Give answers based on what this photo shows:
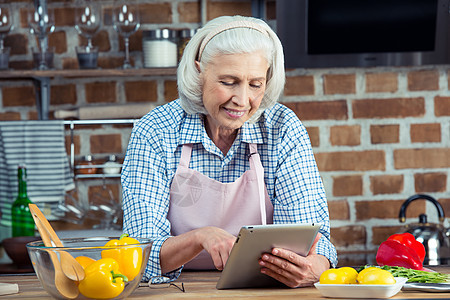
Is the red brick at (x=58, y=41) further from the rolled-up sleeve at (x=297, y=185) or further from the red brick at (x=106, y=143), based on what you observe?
the rolled-up sleeve at (x=297, y=185)

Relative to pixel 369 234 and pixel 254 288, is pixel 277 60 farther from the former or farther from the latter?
pixel 369 234

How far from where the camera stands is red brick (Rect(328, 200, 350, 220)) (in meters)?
2.60

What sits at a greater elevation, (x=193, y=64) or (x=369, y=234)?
(x=193, y=64)

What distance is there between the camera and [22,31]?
260 cm

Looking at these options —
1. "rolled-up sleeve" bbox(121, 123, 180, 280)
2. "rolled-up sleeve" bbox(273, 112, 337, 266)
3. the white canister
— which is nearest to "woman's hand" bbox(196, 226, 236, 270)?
"rolled-up sleeve" bbox(121, 123, 180, 280)

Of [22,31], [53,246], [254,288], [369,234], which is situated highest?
[22,31]

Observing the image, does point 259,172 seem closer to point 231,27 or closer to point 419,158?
point 231,27

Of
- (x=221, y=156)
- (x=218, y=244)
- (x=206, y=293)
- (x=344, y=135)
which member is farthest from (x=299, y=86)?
(x=206, y=293)

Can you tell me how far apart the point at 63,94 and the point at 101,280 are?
159cm

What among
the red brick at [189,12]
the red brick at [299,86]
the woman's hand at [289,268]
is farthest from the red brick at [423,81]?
the woman's hand at [289,268]

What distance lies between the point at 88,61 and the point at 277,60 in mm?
953

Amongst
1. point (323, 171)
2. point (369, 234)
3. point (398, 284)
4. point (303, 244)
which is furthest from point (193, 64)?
point (369, 234)

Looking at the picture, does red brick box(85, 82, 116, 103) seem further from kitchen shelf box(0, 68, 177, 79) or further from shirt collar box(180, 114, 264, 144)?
shirt collar box(180, 114, 264, 144)

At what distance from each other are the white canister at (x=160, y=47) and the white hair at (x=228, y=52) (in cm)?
68
